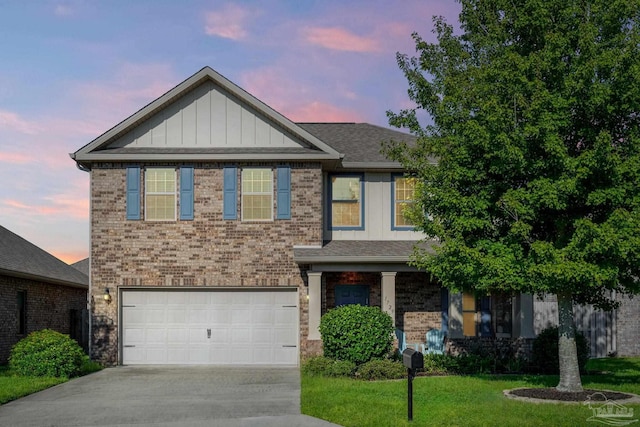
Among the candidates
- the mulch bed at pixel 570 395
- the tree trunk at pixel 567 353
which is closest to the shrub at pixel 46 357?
the mulch bed at pixel 570 395

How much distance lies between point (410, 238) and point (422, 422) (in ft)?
36.4

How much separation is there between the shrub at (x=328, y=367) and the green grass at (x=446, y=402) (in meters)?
0.45

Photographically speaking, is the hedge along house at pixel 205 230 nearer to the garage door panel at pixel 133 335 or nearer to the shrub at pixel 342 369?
the garage door panel at pixel 133 335

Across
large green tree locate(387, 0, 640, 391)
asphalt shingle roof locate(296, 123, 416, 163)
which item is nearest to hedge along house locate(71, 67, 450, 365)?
asphalt shingle roof locate(296, 123, 416, 163)

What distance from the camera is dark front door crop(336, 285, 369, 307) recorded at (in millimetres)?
23016

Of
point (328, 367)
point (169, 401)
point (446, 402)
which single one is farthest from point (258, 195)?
point (446, 402)

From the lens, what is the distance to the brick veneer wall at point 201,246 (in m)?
22.1

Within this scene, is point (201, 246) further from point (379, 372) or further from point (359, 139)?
point (379, 372)

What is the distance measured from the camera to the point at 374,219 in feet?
75.8

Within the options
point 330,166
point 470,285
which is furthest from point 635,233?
point 330,166

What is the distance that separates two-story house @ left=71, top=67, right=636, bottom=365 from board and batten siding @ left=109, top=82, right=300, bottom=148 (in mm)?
29

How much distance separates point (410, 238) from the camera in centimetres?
2305

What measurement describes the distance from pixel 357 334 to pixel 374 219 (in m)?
4.70

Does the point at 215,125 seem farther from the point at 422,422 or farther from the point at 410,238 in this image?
the point at 422,422
